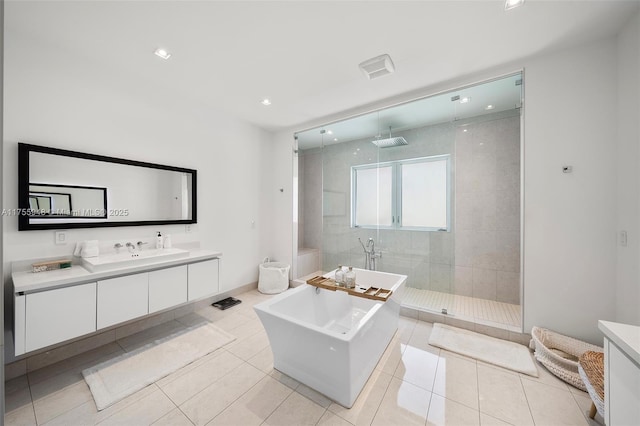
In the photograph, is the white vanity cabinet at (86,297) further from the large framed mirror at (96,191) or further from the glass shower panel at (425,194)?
the glass shower panel at (425,194)

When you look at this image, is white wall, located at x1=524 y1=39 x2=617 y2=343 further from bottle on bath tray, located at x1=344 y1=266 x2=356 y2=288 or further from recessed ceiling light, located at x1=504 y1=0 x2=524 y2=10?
bottle on bath tray, located at x1=344 y1=266 x2=356 y2=288

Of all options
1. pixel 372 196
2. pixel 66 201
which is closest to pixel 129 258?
pixel 66 201

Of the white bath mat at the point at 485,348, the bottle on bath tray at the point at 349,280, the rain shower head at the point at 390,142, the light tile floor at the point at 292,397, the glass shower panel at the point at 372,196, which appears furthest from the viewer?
the glass shower panel at the point at 372,196

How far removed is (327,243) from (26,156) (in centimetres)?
346

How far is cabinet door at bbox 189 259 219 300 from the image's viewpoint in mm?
2838

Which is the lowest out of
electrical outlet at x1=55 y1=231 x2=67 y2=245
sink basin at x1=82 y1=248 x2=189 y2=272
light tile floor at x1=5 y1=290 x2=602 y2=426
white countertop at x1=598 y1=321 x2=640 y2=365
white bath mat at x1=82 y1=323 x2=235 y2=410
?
light tile floor at x1=5 y1=290 x2=602 y2=426

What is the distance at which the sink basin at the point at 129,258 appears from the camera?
2242 millimetres

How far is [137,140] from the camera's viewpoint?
2836mm

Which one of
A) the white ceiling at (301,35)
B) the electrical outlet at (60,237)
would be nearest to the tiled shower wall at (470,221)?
the white ceiling at (301,35)

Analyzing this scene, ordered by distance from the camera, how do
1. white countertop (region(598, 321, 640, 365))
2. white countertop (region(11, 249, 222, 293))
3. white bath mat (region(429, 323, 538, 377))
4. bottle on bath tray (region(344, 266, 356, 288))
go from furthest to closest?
bottle on bath tray (region(344, 266, 356, 288))
white bath mat (region(429, 323, 538, 377))
white countertop (region(11, 249, 222, 293))
white countertop (region(598, 321, 640, 365))

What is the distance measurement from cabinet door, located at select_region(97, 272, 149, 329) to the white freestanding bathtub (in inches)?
47.0

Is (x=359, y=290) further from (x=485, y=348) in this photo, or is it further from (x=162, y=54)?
(x=162, y=54)

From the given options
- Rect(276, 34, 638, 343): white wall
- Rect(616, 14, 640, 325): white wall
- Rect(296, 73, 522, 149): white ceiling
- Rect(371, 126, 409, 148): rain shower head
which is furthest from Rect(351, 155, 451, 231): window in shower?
Rect(616, 14, 640, 325): white wall

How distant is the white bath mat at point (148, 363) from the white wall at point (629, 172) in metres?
3.36
